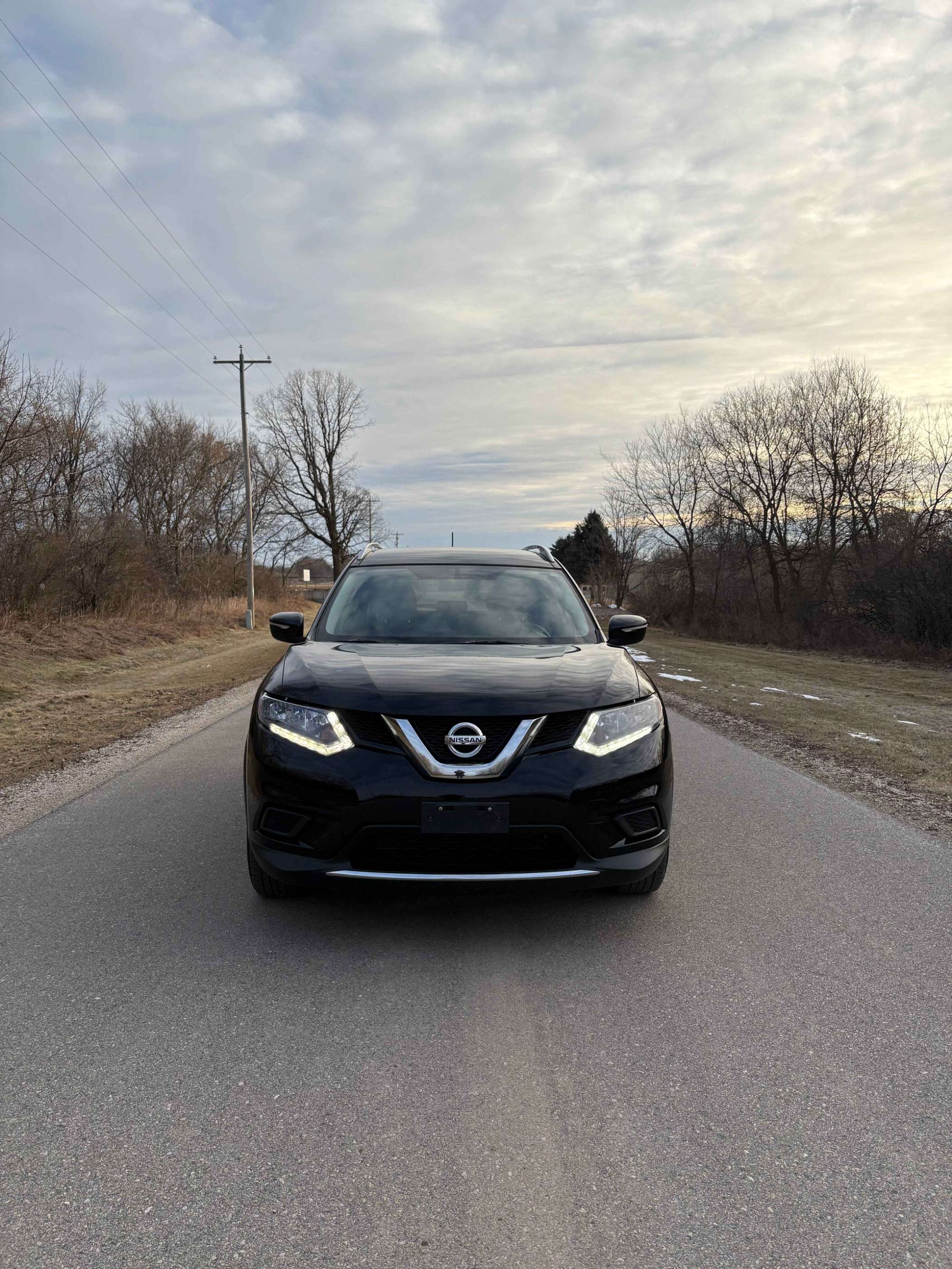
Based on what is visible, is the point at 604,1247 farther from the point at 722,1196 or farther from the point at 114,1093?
Result: the point at 114,1093

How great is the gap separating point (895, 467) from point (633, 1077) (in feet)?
110

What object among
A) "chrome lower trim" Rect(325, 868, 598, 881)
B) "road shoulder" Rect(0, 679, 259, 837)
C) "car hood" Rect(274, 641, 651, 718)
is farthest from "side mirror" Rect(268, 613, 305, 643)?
"road shoulder" Rect(0, 679, 259, 837)

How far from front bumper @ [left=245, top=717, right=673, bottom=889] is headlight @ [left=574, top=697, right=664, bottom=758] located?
0.05 m

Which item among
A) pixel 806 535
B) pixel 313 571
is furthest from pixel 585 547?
pixel 806 535

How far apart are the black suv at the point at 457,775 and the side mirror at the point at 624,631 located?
Answer: 840 mm

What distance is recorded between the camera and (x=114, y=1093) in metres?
2.37

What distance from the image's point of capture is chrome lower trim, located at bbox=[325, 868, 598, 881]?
10.4 ft

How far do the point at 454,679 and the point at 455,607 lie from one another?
136 centimetres

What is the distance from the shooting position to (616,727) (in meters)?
3.49

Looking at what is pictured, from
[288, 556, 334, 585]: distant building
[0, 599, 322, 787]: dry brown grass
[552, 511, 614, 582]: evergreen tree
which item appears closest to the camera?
[0, 599, 322, 787]: dry brown grass

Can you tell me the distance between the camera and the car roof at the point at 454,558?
18.1 ft

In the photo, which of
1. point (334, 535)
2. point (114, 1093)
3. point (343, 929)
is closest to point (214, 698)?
point (343, 929)

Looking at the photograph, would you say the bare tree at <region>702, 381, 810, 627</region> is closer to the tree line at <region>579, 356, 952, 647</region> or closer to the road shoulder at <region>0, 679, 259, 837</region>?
the tree line at <region>579, 356, 952, 647</region>

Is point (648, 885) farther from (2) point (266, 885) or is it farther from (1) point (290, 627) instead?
(1) point (290, 627)
